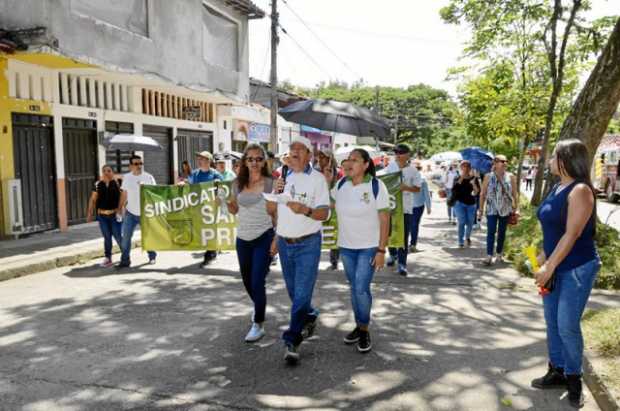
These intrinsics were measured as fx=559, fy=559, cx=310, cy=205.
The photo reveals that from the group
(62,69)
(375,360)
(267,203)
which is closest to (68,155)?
(62,69)

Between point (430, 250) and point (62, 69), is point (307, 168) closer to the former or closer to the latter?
point (430, 250)

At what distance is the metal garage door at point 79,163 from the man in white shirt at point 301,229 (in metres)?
10.1

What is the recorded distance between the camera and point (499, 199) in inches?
338

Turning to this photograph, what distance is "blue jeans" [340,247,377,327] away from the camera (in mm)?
4676

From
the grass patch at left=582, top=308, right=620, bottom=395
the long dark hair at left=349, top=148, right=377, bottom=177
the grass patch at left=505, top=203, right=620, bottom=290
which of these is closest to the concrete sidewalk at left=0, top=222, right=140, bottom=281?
the long dark hair at left=349, top=148, right=377, bottom=177

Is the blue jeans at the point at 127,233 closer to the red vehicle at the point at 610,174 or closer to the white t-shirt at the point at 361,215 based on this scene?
the white t-shirt at the point at 361,215

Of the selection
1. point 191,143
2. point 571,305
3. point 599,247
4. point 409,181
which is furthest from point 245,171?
point 191,143

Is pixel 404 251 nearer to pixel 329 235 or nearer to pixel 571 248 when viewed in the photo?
pixel 329 235

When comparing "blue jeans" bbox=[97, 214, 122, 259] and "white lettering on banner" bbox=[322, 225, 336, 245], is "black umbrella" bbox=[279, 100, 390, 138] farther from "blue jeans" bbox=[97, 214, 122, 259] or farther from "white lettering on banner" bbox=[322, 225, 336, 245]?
"blue jeans" bbox=[97, 214, 122, 259]

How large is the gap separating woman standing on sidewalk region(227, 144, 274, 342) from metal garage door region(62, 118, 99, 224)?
943 centimetres

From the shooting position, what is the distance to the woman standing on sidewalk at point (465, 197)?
10.4m

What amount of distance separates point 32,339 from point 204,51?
43.3 ft

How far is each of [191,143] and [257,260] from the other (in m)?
14.6

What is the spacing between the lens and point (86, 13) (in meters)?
11.6
